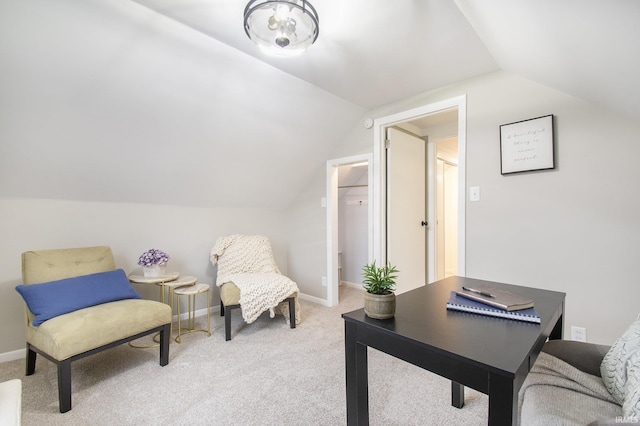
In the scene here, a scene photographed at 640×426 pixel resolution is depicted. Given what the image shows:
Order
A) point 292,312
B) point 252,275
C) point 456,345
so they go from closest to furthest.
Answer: point 456,345
point 292,312
point 252,275

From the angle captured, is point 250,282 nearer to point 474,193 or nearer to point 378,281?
point 378,281

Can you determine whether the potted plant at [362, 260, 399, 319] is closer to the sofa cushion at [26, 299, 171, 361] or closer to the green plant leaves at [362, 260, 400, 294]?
the green plant leaves at [362, 260, 400, 294]

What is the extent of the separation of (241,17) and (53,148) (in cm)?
165

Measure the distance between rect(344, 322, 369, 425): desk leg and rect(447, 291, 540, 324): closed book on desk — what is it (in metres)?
0.40

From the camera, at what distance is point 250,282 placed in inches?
108

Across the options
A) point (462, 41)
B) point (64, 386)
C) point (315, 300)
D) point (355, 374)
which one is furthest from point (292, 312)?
point (462, 41)

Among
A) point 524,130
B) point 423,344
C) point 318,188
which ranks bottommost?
point 423,344

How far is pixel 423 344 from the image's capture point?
0.90 metres

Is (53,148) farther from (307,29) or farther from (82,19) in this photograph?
(307,29)

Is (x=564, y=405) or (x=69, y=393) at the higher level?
(x=564, y=405)

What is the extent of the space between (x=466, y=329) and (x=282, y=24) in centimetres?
158

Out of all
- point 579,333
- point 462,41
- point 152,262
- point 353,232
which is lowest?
point 579,333

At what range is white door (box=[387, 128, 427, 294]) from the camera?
3.04m

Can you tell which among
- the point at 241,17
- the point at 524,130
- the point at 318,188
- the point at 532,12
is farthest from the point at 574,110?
the point at 318,188
